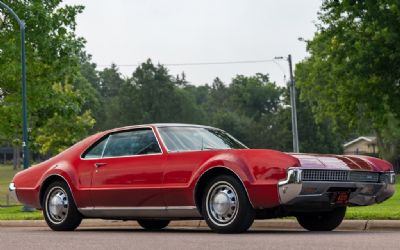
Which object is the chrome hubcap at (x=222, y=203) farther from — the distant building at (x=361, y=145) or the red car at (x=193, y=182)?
the distant building at (x=361, y=145)

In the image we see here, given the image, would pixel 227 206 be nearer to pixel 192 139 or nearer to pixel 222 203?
pixel 222 203

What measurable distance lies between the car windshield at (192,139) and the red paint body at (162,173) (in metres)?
0.13

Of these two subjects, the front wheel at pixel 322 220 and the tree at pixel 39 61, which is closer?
the front wheel at pixel 322 220

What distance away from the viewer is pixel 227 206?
33.3 ft

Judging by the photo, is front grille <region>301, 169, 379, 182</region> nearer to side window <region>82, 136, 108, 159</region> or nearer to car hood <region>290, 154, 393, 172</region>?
car hood <region>290, 154, 393, 172</region>

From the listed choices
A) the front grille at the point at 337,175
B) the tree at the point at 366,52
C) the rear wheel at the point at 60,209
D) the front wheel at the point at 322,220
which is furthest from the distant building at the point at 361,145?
the front grille at the point at 337,175

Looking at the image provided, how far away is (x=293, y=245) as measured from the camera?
841 centimetres

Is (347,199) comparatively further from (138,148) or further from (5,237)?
(5,237)

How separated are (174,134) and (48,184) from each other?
85.5 inches

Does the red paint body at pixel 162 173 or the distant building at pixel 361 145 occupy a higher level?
the red paint body at pixel 162 173

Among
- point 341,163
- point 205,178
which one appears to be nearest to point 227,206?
point 205,178

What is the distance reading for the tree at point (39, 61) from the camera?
90.8 feet

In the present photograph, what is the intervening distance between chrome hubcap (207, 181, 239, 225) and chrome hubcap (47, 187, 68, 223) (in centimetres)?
254

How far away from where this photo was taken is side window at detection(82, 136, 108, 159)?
1195cm
